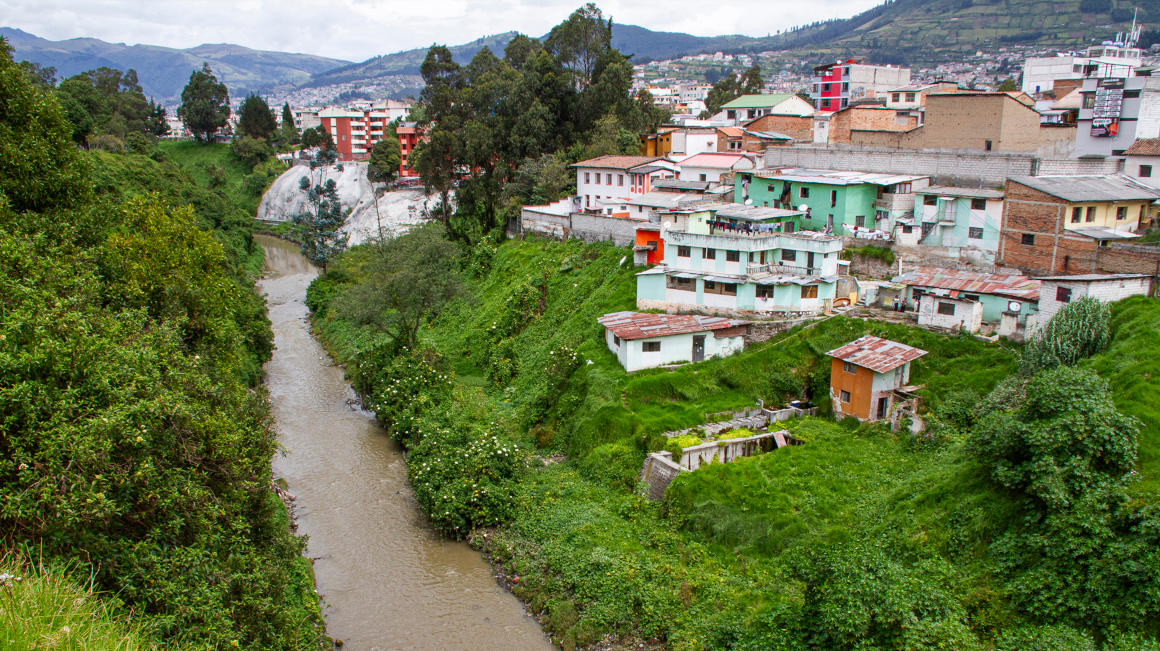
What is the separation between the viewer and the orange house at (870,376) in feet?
58.8

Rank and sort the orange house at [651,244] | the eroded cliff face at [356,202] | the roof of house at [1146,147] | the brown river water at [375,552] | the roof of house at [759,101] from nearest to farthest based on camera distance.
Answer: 1. the brown river water at [375,552]
2. the roof of house at [1146,147]
3. the orange house at [651,244]
4. the eroded cliff face at [356,202]
5. the roof of house at [759,101]

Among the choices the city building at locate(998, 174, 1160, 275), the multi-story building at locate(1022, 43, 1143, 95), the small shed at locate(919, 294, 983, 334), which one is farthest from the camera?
the multi-story building at locate(1022, 43, 1143, 95)

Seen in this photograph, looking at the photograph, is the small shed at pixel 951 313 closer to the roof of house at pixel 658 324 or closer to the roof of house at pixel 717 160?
the roof of house at pixel 658 324

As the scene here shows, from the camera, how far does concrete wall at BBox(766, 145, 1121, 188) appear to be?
24.0 meters

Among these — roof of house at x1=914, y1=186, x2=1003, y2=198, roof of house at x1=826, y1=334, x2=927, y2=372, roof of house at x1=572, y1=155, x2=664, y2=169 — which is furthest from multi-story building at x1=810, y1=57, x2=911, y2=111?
roof of house at x1=826, y1=334, x2=927, y2=372

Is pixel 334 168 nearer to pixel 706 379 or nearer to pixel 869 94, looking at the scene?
pixel 869 94

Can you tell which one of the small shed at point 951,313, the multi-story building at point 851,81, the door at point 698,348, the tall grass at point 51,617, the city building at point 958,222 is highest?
the multi-story building at point 851,81

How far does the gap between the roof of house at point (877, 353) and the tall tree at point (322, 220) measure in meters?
32.0

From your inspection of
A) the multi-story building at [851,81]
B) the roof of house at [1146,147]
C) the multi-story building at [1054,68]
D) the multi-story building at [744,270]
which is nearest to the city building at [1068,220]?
the roof of house at [1146,147]

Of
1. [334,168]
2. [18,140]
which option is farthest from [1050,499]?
[334,168]

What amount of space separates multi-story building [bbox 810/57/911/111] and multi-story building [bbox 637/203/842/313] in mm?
37972

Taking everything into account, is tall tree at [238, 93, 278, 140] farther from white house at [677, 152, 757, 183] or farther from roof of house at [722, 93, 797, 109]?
white house at [677, 152, 757, 183]

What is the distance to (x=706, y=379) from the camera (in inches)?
794

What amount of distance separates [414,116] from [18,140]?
57080 millimetres
